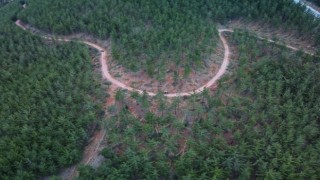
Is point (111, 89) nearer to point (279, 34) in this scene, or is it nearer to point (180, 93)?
point (180, 93)

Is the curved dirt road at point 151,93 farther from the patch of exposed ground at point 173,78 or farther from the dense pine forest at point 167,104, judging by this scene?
the dense pine forest at point 167,104

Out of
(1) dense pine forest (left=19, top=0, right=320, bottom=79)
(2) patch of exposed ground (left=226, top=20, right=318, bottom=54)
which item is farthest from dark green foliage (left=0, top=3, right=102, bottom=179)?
(2) patch of exposed ground (left=226, top=20, right=318, bottom=54)

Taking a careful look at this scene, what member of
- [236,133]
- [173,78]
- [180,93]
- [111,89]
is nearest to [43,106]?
[111,89]

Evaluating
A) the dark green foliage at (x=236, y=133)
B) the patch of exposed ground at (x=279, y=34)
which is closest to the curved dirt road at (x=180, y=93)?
the patch of exposed ground at (x=279, y=34)

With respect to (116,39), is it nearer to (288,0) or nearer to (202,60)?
(202,60)

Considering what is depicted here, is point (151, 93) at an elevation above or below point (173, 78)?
below

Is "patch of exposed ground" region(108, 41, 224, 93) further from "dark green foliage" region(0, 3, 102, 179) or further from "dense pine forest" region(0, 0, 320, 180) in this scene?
"dark green foliage" region(0, 3, 102, 179)
